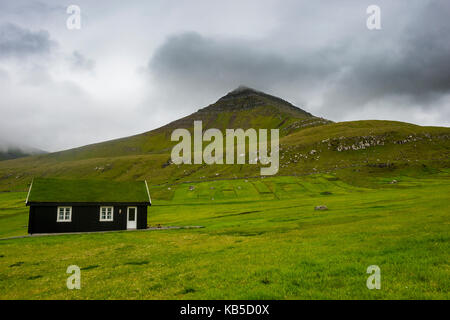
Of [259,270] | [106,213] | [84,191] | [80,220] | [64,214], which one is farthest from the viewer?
[84,191]

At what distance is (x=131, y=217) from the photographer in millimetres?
51938

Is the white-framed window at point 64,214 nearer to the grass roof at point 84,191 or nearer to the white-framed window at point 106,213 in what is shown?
the grass roof at point 84,191

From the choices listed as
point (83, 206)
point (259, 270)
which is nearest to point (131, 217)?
point (83, 206)

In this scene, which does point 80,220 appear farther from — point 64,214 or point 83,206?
point 64,214

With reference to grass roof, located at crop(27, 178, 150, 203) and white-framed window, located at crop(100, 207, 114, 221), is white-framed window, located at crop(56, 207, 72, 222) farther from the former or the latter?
white-framed window, located at crop(100, 207, 114, 221)

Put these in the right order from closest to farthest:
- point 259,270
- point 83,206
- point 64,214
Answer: point 259,270, point 64,214, point 83,206

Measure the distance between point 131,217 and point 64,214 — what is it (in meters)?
10.8

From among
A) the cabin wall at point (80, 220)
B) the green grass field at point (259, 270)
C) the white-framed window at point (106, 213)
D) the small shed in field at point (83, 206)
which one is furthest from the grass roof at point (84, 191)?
the green grass field at point (259, 270)

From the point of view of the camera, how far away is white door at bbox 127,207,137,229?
51.4 metres

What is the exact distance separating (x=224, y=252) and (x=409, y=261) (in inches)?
454
